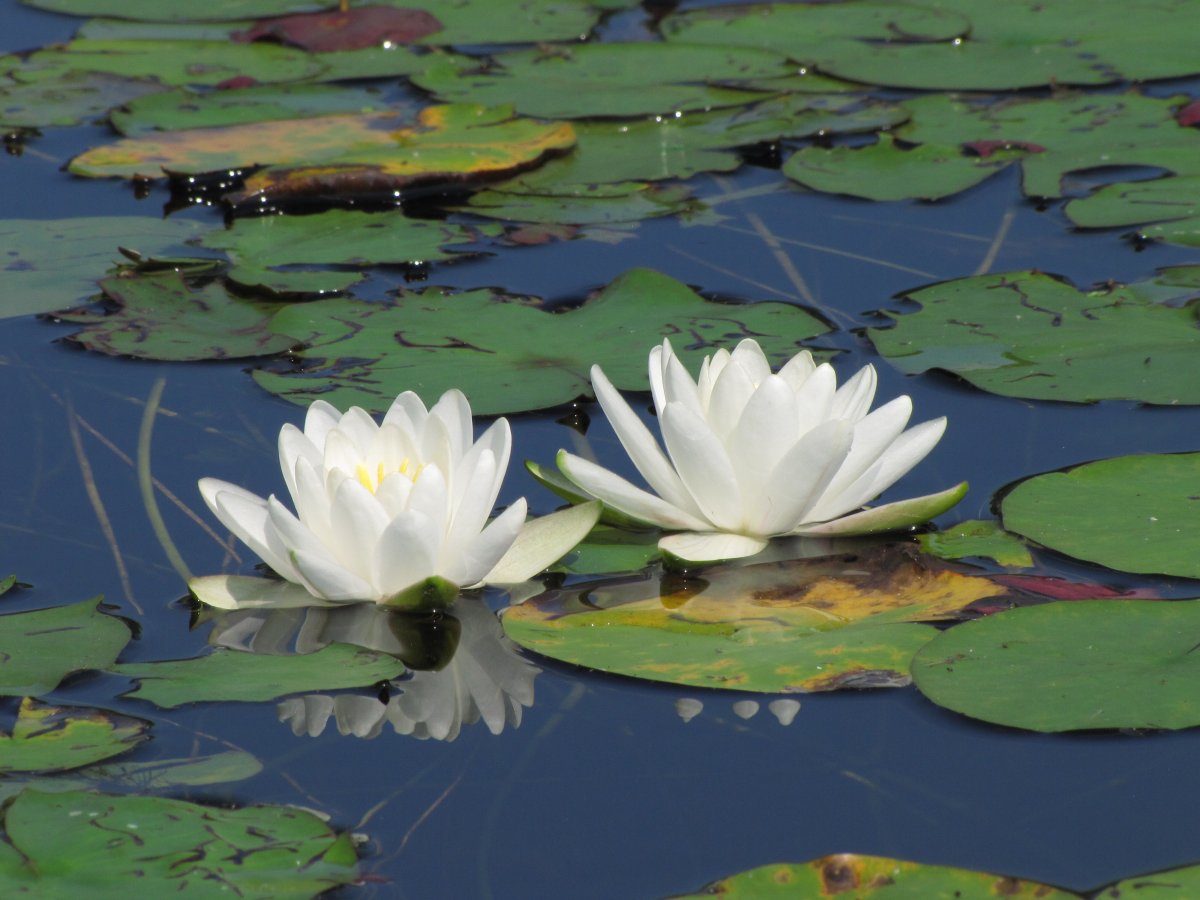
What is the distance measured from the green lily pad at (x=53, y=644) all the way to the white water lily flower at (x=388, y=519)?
0.18 metres

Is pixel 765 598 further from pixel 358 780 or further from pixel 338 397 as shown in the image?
pixel 338 397

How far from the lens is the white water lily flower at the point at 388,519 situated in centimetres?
261

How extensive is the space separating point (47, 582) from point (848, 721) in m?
1.54

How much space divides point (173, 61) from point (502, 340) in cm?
326

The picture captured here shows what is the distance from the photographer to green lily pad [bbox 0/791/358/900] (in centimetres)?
195

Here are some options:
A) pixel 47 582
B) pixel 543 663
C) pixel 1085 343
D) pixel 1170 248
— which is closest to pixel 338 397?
pixel 47 582

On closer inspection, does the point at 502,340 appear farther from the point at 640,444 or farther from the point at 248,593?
the point at 248,593

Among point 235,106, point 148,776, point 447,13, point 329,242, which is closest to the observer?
point 148,776

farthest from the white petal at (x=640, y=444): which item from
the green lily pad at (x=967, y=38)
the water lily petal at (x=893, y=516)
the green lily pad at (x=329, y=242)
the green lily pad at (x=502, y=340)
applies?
the green lily pad at (x=967, y=38)

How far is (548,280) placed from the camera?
4336mm

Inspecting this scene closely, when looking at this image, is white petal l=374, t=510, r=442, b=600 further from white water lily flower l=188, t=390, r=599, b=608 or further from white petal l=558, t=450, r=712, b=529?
white petal l=558, t=450, r=712, b=529

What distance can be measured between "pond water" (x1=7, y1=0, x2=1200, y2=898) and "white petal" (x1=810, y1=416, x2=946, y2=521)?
0.17 m

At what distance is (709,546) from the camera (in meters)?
2.84

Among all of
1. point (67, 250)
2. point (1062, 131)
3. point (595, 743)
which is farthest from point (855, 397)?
point (1062, 131)
